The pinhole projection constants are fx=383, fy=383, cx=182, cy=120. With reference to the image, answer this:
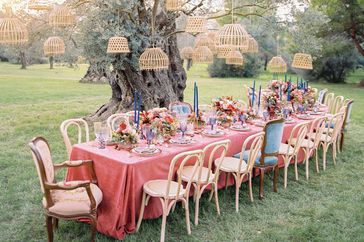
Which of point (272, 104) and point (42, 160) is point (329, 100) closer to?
point (272, 104)

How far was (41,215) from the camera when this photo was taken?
4457 millimetres

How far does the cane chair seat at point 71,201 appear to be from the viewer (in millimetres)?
3533

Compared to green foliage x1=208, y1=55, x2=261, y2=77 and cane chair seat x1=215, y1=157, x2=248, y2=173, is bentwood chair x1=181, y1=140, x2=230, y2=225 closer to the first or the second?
cane chair seat x1=215, y1=157, x2=248, y2=173

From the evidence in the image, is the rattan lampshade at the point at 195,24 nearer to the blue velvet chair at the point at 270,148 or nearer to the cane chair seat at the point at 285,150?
the blue velvet chair at the point at 270,148

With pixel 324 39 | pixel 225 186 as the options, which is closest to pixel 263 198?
pixel 225 186

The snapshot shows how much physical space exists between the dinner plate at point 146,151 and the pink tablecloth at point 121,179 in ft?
0.20

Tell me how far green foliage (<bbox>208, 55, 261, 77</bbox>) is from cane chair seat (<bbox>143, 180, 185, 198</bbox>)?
23911 mm

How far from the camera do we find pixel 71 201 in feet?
11.9

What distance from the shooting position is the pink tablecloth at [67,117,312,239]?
3777 millimetres

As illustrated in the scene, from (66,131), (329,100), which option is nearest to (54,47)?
(66,131)

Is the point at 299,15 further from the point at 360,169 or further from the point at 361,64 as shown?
the point at 361,64

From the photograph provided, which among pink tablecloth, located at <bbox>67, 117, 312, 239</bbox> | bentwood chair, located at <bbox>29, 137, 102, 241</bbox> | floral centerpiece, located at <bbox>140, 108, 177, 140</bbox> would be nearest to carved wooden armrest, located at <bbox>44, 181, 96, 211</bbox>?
bentwood chair, located at <bbox>29, 137, 102, 241</bbox>

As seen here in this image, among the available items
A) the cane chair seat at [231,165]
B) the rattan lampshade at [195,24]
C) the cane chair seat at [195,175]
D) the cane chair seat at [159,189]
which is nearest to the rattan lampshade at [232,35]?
the rattan lampshade at [195,24]

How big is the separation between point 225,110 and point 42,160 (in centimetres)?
294
